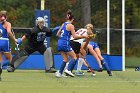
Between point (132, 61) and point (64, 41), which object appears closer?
point (64, 41)

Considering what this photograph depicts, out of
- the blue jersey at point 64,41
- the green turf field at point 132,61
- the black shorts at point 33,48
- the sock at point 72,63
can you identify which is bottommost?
the green turf field at point 132,61

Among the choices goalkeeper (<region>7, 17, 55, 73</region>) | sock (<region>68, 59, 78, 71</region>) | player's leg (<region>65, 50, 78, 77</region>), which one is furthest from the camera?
goalkeeper (<region>7, 17, 55, 73</region>)

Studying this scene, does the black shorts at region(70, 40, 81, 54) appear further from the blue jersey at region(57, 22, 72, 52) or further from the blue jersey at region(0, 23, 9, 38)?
the blue jersey at region(0, 23, 9, 38)

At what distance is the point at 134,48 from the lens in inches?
1118

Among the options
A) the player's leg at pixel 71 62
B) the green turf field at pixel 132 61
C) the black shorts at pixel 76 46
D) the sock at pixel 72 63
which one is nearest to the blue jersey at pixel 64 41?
the player's leg at pixel 71 62

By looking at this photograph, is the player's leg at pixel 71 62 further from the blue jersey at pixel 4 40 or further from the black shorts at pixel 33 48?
the blue jersey at pixel 4 40

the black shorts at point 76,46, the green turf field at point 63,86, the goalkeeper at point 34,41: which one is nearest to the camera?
the green turf field at point 63,86

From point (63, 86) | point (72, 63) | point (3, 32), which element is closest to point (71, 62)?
point (72, 63)

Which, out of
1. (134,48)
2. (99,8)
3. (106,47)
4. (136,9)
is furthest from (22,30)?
(136,9)

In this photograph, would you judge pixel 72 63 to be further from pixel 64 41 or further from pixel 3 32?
pixel 3 32

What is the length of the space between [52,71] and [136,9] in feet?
59.1

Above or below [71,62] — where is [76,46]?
above

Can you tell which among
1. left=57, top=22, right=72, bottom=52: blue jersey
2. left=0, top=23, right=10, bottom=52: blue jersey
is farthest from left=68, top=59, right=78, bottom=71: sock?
left=0, top=23, right=10, bottom=52: blue jersey

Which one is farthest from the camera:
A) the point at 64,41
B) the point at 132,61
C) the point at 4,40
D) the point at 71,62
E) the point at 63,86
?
the point at 132,61
